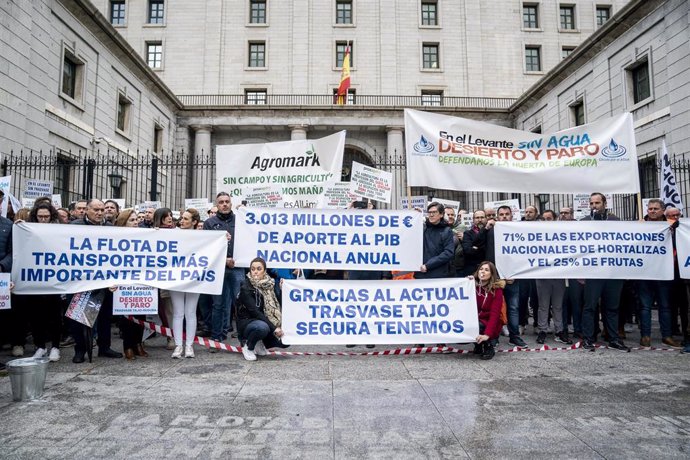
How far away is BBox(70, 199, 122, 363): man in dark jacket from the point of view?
5941 mm

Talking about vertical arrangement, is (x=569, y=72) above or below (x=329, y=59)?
below

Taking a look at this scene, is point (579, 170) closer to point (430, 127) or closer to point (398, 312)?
point (430, 127)

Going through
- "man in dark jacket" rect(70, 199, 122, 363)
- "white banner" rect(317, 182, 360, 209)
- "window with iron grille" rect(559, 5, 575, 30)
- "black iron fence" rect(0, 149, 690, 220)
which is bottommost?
"man in dark jacket" rect(70, 199, 122, 363)

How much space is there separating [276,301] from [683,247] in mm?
6009

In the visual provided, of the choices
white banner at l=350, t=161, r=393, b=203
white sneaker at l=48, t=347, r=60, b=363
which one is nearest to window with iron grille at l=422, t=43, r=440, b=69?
white banner at l=350, t=161, r=393, b=203

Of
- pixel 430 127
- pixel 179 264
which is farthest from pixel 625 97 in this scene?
pixel 179 264

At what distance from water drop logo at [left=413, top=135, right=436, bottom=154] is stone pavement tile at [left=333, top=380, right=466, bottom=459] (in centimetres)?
357

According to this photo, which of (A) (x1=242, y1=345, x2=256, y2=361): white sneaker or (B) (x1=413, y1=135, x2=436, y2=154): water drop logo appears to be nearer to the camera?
(A) (x1=242, y1=345, x2=256, y2=361): white sneaker

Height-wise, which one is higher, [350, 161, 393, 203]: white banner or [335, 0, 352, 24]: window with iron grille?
[335, 0, 352, 24]: window with iron grille

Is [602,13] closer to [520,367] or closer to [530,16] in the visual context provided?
[530,16]

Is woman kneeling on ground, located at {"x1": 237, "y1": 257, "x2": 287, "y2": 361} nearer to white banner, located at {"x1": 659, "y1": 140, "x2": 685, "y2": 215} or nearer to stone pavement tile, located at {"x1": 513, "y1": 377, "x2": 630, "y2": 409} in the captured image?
stone pavement tile, located at {"x1": 513, "y1": 377, "x2": 630, "y2": 409}

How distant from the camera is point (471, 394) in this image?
4598 mm

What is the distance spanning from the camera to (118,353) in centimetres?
630

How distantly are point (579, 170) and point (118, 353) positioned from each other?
734cm
